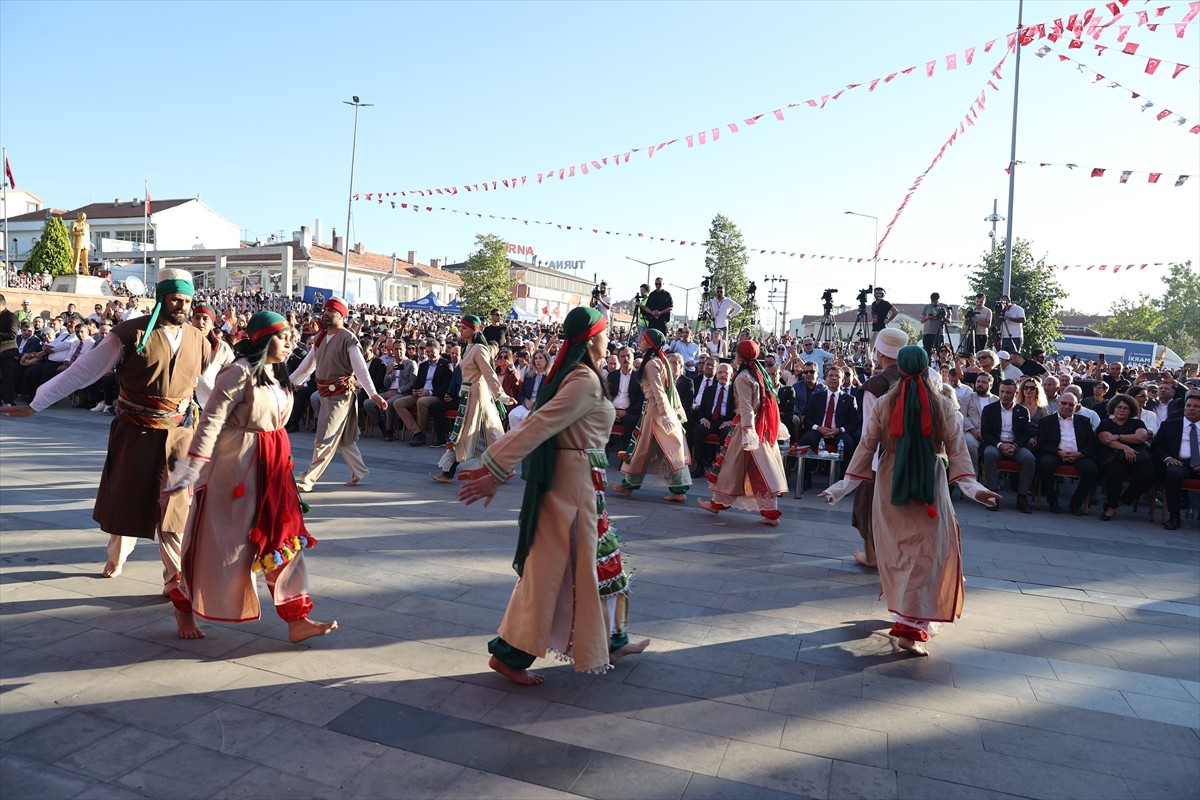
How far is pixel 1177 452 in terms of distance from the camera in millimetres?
9312

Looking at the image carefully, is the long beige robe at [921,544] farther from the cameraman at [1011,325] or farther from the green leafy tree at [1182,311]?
the green leafy tree at [1182,311]

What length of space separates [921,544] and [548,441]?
2.44 m

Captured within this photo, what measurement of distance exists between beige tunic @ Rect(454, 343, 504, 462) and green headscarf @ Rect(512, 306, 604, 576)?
5.05 m

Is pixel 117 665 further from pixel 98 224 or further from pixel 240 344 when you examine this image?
pixel 98 224

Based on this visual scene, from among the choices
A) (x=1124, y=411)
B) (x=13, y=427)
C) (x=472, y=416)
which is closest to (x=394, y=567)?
(x=472, y=416)

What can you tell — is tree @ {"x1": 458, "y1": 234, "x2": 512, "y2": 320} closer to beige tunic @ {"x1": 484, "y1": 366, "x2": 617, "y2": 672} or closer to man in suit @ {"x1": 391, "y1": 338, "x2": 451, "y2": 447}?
man in suit @ {"x1": 391, "y1": 338, "x2": 451, "y2": 447}

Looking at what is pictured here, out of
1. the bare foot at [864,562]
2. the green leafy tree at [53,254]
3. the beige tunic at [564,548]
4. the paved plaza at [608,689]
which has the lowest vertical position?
the paved plaza at [608,689]

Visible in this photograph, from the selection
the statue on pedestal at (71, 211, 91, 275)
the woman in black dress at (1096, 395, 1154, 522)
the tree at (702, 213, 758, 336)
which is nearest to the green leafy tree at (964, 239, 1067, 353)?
the tree at (702, 213, 758, 336)

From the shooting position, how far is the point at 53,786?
3043 mm

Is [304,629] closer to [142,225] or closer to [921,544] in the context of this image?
[921,544]

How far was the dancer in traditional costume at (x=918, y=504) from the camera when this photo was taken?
477cm

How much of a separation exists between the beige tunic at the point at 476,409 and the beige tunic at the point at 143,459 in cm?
421

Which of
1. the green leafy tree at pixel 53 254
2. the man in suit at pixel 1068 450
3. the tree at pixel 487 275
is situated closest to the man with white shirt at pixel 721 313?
the man in suit at pixel 1068 450

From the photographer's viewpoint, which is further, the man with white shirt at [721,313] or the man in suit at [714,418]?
the man with white shirt at [721,313]
